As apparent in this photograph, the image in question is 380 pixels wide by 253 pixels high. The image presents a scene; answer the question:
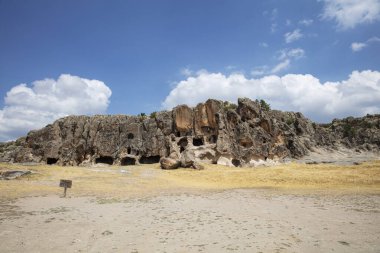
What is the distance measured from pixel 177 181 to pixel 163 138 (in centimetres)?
2172

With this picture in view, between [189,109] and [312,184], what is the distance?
29.2 meters

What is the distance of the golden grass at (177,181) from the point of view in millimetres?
26125

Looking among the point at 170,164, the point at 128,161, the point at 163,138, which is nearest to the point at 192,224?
the point at 170,164

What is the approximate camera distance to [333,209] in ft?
56.7

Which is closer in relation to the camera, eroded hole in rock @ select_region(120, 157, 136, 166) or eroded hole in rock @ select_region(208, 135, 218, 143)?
eroded hole in rock @ select_region(208, 135, 218, 143)

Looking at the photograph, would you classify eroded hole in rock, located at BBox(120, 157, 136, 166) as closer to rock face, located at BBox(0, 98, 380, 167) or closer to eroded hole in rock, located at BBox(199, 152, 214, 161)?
rock face, located at BBox(0, 98, 380, 167)

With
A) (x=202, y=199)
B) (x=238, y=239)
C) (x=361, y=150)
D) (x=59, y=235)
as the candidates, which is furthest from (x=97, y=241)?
(x=361, y=150)

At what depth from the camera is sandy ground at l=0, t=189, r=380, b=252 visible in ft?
35.2

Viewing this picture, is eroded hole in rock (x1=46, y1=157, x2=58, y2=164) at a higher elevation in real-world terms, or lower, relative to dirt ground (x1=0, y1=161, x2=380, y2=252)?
higher

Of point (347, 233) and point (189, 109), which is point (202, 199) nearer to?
point (347, 233)

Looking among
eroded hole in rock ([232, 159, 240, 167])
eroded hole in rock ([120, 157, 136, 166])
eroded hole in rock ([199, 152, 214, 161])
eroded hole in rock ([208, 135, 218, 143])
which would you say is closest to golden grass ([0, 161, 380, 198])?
eroded hole in rock ([199, 152, 214, 161])

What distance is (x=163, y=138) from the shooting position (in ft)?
182

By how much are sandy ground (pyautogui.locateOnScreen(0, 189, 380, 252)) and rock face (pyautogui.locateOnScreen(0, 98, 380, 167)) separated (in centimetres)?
3120

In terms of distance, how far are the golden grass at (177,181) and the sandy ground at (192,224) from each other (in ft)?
16.2
